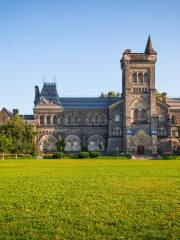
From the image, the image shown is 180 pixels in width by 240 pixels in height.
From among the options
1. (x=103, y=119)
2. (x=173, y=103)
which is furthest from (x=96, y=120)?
(x=173, y=103)

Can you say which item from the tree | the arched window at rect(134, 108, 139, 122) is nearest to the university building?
the arched window at rect(134, 108, 139, 122)

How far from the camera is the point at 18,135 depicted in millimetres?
68000

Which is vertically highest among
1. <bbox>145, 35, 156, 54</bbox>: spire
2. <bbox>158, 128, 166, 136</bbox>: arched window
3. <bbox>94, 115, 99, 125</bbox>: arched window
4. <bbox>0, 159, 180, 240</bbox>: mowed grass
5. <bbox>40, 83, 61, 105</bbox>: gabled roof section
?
<bbox>145, 35, 156, 54</bbox>: spire

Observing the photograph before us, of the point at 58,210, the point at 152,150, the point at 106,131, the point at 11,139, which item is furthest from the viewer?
the point at 106,131

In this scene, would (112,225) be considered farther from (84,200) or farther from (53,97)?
(53,97)

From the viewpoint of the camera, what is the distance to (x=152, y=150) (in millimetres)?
78812

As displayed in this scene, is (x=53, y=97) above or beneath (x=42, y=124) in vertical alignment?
above

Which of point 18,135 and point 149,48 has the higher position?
point 149,48

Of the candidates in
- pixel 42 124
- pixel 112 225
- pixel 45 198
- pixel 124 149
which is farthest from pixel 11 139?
pixel 112 225

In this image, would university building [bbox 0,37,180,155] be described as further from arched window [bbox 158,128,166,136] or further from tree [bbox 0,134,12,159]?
tree [bbox 0,134,12,159]

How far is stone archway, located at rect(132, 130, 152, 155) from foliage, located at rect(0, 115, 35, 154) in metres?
21.0

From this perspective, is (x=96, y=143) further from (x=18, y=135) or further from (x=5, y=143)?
(x=5, y=143)

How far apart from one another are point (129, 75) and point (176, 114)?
13079 mm

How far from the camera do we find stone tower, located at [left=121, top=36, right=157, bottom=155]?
7925cm
